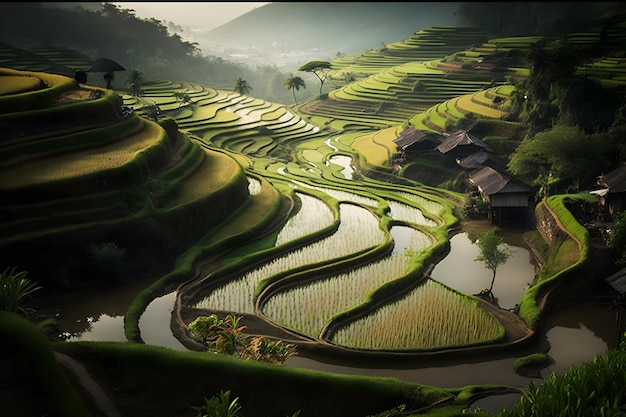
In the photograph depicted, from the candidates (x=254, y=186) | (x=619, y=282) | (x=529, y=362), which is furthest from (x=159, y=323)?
(x=254, y=186)

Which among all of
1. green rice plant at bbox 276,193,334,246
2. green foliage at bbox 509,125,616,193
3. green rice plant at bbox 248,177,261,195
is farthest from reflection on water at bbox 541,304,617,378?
green rice plant at bbox 248,177,261,195

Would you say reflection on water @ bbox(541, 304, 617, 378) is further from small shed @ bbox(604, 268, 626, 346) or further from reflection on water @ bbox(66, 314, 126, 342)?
reflection on water @ bbox(66, 314, 126, 342)

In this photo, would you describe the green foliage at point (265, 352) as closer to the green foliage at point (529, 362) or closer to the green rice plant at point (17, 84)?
the green foliage at point (529, 362)

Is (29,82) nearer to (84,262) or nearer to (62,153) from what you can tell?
(62,153)

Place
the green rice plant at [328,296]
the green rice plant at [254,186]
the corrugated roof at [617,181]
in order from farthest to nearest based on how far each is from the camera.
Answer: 1. the green rice plant at [254,186]
2. the corrugated roof at [617,181]
3. the green rice plant at [328,296]

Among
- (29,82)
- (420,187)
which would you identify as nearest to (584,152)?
(420,187)

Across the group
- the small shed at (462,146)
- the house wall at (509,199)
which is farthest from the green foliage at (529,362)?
the small shed at (462,146)

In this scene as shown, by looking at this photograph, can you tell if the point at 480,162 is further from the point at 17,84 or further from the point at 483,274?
the point at 17,84
